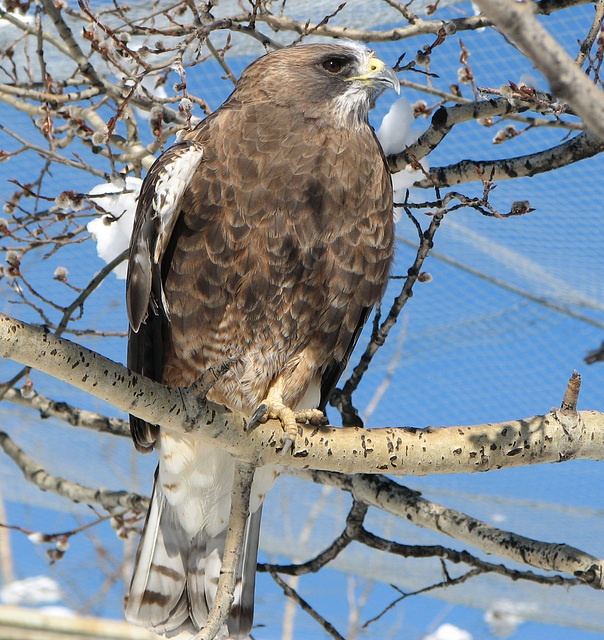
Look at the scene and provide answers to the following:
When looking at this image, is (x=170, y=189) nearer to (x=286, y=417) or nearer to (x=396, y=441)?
(x=286, y=417)

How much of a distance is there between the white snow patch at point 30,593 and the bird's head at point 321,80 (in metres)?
3.49

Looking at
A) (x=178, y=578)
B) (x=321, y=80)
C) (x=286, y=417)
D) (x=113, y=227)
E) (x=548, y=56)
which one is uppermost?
(x=321, y=80)

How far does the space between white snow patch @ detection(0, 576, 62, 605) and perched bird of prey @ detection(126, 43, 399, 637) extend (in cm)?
246

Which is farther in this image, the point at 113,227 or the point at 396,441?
the point at 113,227

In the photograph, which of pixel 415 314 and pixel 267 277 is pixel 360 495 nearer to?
pixel 267 277

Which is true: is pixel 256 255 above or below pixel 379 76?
below

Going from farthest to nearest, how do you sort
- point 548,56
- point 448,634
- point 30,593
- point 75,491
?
point 448,634 < point 30,593 < point 75,491 < point 548,56

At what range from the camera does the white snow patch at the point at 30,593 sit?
461 cm

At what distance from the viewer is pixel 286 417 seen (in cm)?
211

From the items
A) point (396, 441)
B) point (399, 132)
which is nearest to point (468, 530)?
point (396, 441)

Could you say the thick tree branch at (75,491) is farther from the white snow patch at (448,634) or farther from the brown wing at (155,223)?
the white snow patch at (448,634)

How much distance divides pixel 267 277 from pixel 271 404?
1.20ft

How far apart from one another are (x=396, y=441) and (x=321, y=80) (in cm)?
121

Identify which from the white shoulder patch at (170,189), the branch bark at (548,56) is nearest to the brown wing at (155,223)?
the white shoulder patch at (170,189)
